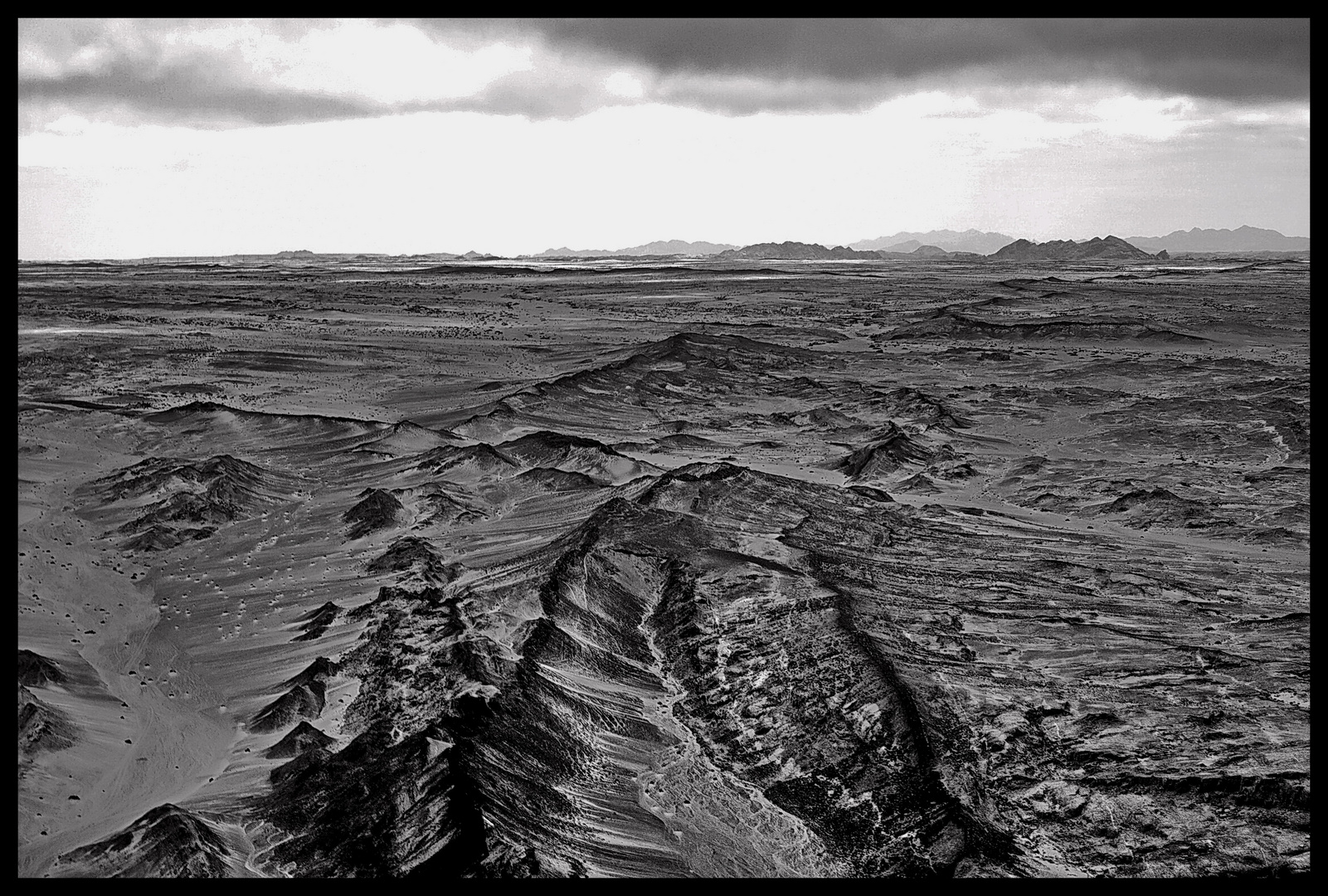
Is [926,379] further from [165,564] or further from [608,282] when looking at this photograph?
[608,282]

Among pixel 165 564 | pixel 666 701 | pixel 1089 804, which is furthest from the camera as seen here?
pixel 165 564

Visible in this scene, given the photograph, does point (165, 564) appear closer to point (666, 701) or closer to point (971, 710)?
point (666, 701)

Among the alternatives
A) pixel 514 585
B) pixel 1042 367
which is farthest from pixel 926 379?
pixel 514 585

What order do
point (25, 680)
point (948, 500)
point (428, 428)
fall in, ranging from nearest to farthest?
point (25, 680), point (948, 500), point (428, 428)

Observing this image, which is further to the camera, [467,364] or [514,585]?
[467,364]

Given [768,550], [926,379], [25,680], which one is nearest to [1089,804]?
[768,550]

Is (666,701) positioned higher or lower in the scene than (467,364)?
lower
